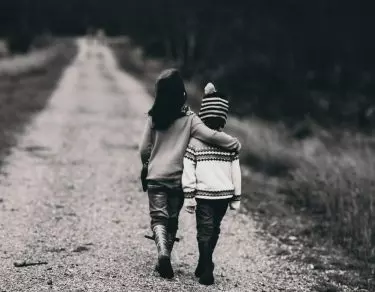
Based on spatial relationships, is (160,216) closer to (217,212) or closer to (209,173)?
(217,212)

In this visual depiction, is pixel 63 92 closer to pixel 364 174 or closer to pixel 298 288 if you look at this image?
pixel 364 174

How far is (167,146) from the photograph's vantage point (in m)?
4.82

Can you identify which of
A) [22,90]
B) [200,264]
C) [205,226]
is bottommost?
[22,90]

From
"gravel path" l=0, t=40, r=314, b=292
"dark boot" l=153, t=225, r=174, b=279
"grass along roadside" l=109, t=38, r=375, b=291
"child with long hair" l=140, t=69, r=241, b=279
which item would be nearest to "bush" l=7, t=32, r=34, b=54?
"gravel path" l=0, t=40, r=314, b=292

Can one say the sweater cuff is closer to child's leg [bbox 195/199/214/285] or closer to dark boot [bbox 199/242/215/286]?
child's leg [bbox 195/199/214/285]

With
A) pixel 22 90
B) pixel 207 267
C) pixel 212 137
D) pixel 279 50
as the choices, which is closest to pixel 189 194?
pixel 212 137

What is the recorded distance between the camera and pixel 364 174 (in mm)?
9141

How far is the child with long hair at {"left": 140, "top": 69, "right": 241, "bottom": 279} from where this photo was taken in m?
4.68

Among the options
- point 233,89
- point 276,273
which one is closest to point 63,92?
point 233,89

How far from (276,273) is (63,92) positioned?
54.6ft

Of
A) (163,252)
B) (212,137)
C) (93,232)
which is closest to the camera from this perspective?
(212,137)

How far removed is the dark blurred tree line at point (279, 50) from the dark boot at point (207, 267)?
16504 millimetres

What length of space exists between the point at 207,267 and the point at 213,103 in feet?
4.11

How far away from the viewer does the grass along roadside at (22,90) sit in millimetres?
12959
